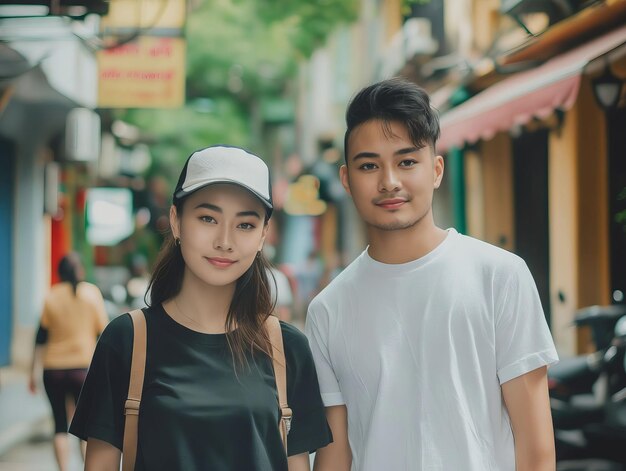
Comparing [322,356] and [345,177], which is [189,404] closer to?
[322,356]

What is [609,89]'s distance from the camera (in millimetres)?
5961

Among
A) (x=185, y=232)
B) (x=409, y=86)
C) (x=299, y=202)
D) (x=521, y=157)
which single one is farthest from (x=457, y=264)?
(x=299, y=202)

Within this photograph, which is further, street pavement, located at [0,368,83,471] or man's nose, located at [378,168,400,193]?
street pavement, located at [0,368,83,471]

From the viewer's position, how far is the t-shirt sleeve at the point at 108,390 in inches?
105

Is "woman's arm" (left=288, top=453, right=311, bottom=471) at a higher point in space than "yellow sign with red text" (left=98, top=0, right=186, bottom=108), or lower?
lower

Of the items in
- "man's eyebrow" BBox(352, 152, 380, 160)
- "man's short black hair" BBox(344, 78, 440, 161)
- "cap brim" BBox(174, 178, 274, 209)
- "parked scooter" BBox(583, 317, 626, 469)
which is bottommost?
"parked scooter" BBox(583, 317, 626, 469)

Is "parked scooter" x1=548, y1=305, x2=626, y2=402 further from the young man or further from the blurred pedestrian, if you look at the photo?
the blurred pedestrian

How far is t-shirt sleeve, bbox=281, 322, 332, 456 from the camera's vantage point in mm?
2824

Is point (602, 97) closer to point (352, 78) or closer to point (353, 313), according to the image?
point (353, 313)

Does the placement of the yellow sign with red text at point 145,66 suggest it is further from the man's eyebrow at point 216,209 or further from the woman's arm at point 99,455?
the woman's arm at point 99,455

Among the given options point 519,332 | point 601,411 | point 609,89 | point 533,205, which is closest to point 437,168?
point 519,332

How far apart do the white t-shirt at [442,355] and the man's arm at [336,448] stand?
0.05 m

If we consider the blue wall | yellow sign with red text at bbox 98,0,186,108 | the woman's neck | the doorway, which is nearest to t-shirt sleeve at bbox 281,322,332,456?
the woman's neck

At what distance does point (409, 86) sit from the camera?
2.94 metres
